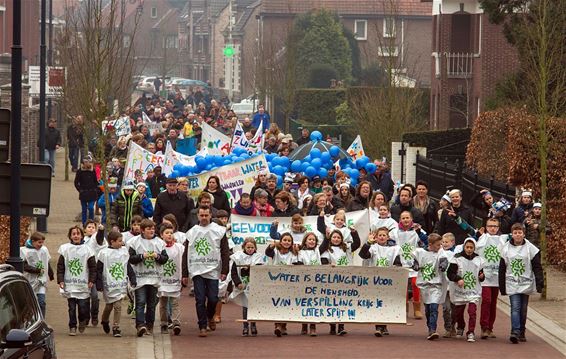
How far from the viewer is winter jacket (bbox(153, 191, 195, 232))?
23.0m

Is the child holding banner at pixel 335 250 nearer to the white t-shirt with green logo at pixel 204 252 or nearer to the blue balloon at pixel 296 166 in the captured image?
the white t-shirt with green logo at pixel 204 252

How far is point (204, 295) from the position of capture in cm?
1906

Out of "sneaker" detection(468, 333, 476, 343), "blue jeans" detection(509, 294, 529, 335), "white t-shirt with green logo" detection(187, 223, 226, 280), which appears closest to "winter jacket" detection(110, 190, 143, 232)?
"white t-shirt with green logo" detection(187, 223, 226, 280)

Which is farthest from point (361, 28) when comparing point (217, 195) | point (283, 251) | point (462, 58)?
point (283, 251)

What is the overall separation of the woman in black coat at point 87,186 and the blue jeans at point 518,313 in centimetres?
1412

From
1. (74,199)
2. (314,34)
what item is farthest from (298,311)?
(314,34)

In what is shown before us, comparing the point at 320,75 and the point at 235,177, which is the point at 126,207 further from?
the point at 320,75

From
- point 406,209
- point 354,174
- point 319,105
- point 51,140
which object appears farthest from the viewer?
point 319,105

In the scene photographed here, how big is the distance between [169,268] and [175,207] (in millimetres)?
4191

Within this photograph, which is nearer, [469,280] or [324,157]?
[469,280]

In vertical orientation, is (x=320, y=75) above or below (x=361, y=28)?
below

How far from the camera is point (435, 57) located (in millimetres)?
57531

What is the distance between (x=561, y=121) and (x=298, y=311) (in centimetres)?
768

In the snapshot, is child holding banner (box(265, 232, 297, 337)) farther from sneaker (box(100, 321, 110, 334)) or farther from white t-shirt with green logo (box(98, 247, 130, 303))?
sneaker (box(100, 321, 110, 334))
